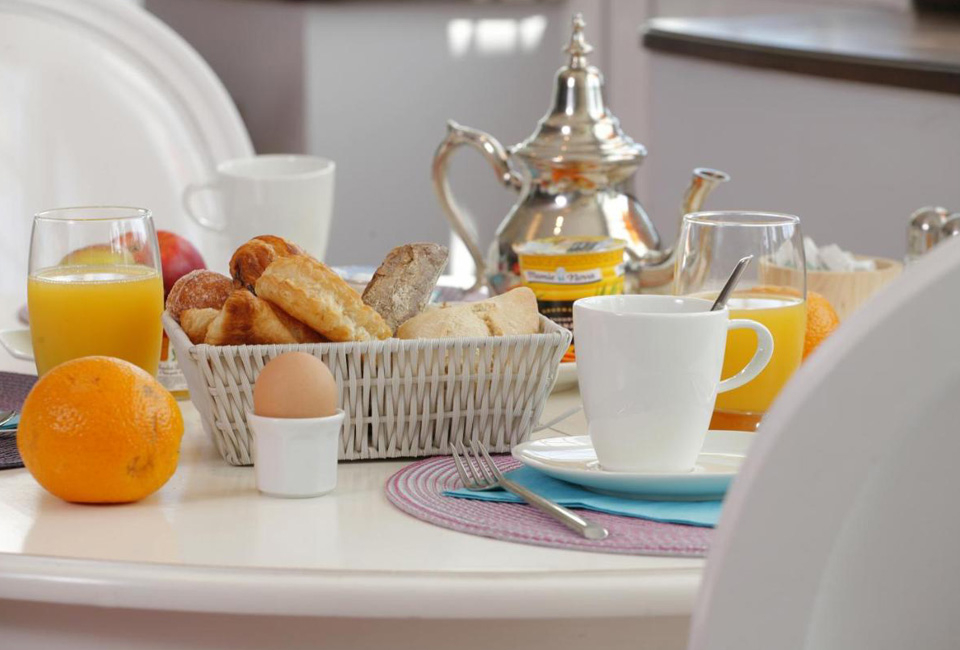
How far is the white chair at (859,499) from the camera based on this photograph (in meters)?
0.50

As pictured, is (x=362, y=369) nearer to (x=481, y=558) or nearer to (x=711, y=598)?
(x=481, y=558)

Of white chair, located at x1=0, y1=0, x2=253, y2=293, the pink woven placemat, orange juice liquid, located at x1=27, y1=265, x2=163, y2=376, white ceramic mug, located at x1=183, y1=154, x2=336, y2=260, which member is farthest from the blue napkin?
white chair, located at x1=0, y1=0, x2=253, y2=293

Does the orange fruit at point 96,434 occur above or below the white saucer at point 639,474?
above

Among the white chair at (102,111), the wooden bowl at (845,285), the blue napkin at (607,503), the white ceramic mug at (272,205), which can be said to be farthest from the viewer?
the white chair at (102,111)

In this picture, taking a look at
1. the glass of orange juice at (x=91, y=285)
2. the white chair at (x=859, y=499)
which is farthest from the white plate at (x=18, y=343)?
the white chair at (x=859, y=499)

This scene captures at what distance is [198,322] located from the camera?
0.90 meters

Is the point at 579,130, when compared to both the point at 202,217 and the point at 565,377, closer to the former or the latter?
the point at 565,377

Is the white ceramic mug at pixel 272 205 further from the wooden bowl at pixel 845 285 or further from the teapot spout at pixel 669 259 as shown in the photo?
the wooden bowl at pixel 845 285

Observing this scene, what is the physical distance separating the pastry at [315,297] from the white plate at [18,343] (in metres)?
0.36

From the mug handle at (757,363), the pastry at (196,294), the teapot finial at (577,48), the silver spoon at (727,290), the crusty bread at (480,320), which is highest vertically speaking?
the teapot finial at (577,48)

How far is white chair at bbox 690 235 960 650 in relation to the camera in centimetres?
50

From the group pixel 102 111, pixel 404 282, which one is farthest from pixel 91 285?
pixel 102 111

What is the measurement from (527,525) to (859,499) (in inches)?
10.1

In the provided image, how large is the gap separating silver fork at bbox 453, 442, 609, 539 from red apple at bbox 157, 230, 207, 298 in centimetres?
42
